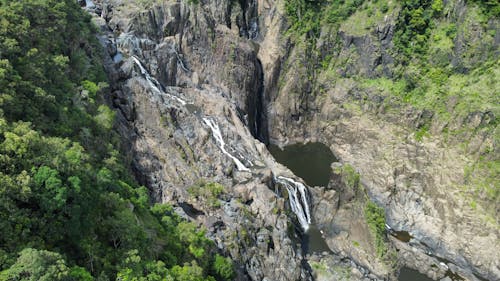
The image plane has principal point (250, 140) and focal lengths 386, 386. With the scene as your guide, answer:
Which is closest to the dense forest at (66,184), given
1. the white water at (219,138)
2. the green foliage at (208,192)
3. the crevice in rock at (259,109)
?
the green foliage at (208,192)

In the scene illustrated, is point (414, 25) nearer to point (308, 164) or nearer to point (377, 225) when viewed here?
point (308, 164)

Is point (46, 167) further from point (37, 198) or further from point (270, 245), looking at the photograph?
point (270, 245)

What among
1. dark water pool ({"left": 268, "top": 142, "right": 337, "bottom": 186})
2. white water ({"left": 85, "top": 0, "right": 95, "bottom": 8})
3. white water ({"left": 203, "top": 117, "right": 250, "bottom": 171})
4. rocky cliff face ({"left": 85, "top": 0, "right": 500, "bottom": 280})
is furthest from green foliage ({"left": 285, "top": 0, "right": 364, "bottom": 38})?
white water ({"left": 85, "top": 0, "right": 95, "bottom": 8})

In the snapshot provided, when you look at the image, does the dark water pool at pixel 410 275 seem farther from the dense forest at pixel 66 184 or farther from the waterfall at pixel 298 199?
the dense forest at pixel 66 184

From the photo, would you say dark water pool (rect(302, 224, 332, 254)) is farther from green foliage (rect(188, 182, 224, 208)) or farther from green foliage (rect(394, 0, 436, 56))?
green foliage (rect(394, 0, 436, 56))

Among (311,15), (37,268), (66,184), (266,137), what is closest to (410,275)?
(266,137)

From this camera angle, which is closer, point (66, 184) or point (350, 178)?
point (66, 184)
